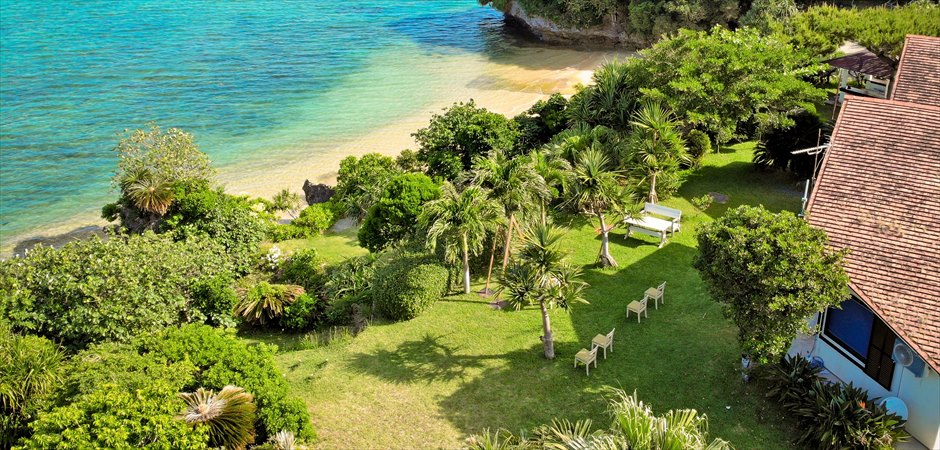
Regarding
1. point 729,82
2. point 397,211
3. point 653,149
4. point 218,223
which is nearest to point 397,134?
point 218,223

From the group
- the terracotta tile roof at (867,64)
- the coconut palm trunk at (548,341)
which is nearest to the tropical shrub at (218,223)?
the coconut palm trunk at (548,341)

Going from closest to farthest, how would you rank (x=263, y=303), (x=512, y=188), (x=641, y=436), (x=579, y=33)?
1. (x=641, y=436)
2. (x=512, y=188)
3. (x=263, y=303)
4. (x=579, y=33)

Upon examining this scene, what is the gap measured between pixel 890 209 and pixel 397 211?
46.2 ft

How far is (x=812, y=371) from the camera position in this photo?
16203 mm

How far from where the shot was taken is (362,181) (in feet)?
101

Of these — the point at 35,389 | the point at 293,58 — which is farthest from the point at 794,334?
the point at 293,58

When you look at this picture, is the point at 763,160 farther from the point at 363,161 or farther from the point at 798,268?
the point at 363,161

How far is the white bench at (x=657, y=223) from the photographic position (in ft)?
77.9

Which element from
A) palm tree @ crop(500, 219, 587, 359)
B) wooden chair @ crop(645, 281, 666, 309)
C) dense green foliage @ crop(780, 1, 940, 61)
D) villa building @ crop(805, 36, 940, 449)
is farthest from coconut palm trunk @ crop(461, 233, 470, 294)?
dense green foliage @ crop(780, 1, 940, 61)

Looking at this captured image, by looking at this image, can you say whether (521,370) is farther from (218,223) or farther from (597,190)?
(218,223)

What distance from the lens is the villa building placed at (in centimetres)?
1459

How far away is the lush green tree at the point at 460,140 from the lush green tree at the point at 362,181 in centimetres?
173

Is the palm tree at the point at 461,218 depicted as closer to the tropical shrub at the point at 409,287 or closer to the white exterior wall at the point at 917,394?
the tropical shrub at the point at 409,287

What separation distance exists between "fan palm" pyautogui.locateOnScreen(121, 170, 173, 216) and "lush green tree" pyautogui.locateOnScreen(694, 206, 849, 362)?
67.1 ft
